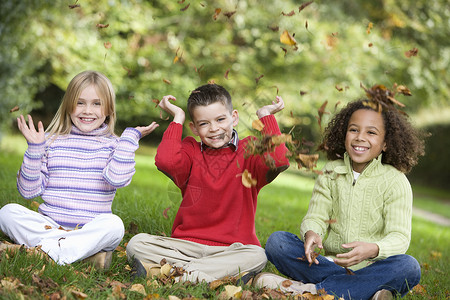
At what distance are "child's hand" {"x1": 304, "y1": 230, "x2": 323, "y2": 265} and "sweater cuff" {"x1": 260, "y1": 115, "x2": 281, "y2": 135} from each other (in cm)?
63

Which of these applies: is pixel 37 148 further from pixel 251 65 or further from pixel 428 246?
pixel 251 65

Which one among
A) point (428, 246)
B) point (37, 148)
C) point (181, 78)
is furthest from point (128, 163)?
point (181, 78)

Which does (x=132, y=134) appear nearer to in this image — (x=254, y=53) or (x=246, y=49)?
(x=254, y=53)

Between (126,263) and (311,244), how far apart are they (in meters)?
1.18

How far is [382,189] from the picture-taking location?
120 inches

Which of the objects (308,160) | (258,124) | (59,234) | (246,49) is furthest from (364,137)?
(246,49)

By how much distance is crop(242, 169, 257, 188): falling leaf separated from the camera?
2918 mm

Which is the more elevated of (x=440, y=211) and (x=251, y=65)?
(x=251, y=65)

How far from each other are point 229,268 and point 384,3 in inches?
489

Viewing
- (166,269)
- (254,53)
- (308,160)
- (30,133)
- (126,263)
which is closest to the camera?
(308,160)

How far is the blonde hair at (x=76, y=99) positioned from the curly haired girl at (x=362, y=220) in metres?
1.39

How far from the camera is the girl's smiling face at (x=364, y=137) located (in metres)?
3.10

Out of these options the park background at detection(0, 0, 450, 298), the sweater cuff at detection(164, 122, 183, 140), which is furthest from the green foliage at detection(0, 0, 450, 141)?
the sweater cuff at detection(164, 122, 183, 140)

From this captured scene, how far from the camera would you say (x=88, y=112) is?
3.32 metres
